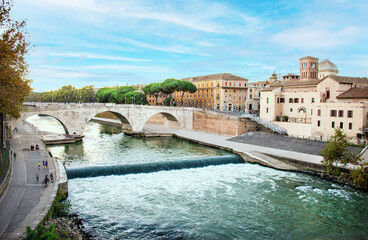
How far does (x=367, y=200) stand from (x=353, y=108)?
15.7 m

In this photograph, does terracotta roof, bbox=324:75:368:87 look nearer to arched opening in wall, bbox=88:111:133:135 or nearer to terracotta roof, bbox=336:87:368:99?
terracotta roof, bbox=336:87:368:99

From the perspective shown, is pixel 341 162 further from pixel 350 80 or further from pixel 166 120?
pixel 166 120

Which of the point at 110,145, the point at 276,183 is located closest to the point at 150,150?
the point at 110,145

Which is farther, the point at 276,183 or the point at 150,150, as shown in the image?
the point at 150,150

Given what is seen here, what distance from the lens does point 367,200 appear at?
2055 centimetres

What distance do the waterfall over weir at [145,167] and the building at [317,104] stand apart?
42.0ft

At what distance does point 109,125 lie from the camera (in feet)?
224

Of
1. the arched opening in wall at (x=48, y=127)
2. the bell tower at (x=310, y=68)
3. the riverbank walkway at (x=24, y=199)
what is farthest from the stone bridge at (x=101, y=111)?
the bell tower at (x=310, y=68)

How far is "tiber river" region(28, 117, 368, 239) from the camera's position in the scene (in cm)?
1588

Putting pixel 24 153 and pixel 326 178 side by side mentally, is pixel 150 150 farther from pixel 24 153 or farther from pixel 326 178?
pixel 326 178

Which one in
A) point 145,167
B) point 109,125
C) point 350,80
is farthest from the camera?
point 109,125

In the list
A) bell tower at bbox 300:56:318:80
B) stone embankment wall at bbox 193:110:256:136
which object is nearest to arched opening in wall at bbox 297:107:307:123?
stone embankment wall at bbox 193:110:256:136

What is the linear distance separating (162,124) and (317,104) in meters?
36.1

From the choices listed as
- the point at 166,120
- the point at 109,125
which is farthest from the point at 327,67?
the point at 109,125
